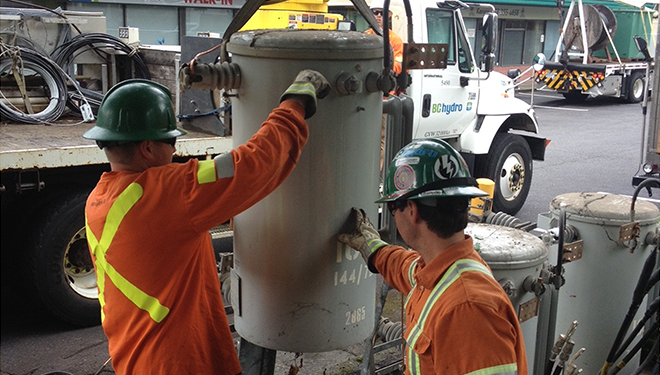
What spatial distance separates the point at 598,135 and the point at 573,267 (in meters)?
11.2

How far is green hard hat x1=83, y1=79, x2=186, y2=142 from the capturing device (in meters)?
2.46

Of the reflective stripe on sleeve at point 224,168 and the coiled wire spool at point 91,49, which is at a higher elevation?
the coiled wire spool at point 91,49

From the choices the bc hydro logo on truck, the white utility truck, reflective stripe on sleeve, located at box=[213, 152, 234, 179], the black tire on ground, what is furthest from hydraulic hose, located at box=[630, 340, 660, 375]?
the black tire on ground

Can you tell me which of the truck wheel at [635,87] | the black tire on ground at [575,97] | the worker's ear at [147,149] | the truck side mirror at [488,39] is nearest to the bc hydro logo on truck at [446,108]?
the truck side mirror at [488,39]

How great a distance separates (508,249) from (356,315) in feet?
2.71

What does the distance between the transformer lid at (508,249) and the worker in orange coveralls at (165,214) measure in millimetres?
1175

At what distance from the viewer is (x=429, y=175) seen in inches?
82.7

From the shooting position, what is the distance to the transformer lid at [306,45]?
8.04 ft

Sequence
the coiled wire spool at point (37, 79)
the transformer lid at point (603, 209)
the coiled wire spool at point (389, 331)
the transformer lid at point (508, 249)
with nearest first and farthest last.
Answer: the transformer lid at point (508, 249)
the transformer lid at point (603, 209)
the coiled wire spool at point (389, 331)
the coiled wire spool at point (37, 79)

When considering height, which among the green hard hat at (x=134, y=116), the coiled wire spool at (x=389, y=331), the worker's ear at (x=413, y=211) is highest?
the green hard hat at (x=134, y=116)

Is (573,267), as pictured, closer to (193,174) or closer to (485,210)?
(485,210)

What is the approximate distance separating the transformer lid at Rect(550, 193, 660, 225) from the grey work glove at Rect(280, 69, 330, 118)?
206 cm

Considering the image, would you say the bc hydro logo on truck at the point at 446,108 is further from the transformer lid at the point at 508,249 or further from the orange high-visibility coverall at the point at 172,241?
the orange high-visibility coverall at the point at 172,241

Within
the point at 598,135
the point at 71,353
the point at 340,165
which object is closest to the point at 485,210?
the point at 340,165
